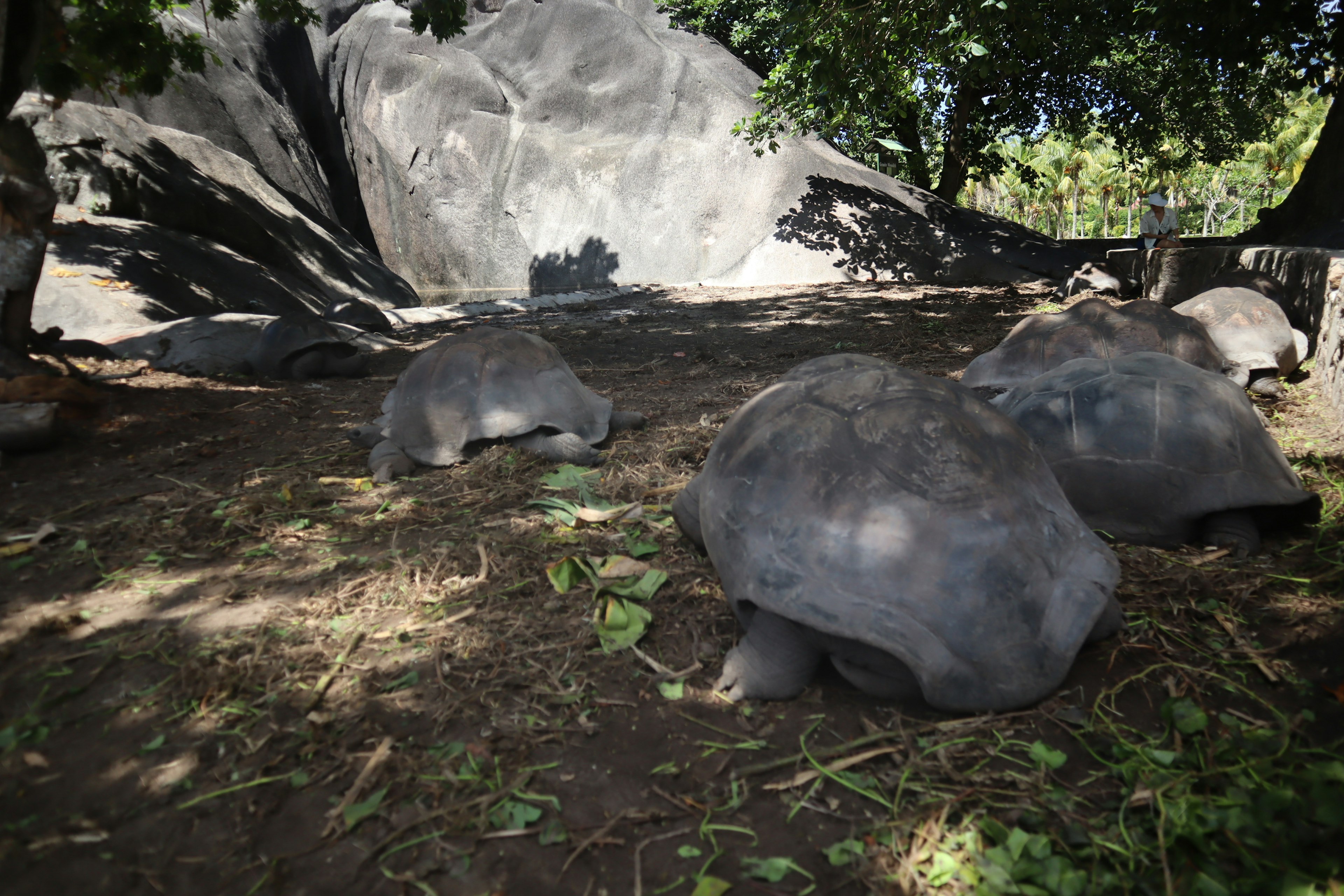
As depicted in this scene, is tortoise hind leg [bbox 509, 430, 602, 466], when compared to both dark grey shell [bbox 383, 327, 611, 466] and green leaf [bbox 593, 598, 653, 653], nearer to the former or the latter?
dark grey shell [bbox 383, 327, 611, 466]

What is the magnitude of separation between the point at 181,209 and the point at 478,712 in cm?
1075

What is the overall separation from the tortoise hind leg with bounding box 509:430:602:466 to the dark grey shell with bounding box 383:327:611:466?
0.07 metres

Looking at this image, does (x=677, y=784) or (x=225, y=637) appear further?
(x=225, y=637)

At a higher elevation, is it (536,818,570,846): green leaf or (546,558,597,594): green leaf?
(546,558,597,594): green leaf

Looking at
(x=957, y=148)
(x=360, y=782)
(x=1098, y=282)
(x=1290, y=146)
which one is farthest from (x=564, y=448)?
(x=1290, y=146)

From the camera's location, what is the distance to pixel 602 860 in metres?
1.73

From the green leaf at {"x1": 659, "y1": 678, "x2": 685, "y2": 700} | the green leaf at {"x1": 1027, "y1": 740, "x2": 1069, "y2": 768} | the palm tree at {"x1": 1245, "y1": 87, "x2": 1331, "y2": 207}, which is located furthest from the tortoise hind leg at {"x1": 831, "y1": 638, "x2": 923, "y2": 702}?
the palm tree at {"x1": 1245, "y1": 87, "x2": 1331, "y2": 207}

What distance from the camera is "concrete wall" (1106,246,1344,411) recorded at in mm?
4789

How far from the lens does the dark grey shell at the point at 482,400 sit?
4.16m

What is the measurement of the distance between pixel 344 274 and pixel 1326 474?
12.6 m

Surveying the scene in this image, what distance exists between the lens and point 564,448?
4.12 m

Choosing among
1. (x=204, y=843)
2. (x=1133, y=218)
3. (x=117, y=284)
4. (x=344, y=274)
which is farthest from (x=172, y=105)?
(x=1133, y=218)

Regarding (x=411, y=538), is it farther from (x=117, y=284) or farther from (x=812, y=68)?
(x=117, y=284)

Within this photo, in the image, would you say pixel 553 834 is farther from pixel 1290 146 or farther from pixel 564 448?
pixel 1290 146
